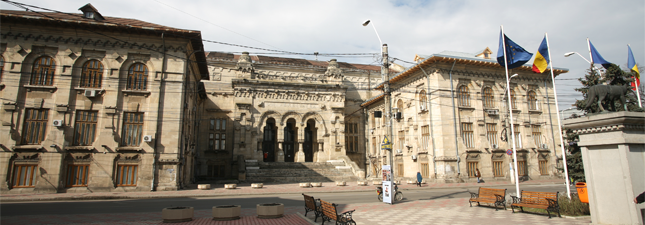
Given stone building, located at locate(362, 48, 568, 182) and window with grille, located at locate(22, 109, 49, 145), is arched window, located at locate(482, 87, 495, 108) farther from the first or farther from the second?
window with grille, located at locate(22, 109, 49, 145)

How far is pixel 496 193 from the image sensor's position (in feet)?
43.8

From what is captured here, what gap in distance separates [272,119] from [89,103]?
19498 mm

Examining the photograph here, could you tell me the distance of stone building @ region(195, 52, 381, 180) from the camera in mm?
36594

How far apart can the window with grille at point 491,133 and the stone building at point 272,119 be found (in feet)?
39.5

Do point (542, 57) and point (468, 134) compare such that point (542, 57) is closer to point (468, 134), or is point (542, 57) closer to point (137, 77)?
point (468, 134)

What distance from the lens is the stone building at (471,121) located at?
28.5 metres

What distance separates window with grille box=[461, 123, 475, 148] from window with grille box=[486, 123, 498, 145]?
5.51ft

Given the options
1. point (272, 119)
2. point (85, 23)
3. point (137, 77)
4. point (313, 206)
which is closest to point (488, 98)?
point (272, 119)

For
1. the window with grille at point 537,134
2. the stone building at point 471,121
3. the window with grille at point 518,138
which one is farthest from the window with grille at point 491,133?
the window with grille at point 537,134

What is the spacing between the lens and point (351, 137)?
42.0m

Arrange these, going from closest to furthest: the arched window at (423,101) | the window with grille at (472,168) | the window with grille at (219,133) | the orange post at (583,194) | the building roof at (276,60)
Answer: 1. the orange post at (583,194)
2. the window with grille at (472,168)
3. the arched window at (423,101)
4. the window with grille at (219,133)
5. the building roof at (276,60)

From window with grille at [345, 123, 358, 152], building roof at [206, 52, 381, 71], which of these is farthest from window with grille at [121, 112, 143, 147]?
window with grille at [345, 123, 358, 152]

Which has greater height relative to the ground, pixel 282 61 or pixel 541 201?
pixel 282 61

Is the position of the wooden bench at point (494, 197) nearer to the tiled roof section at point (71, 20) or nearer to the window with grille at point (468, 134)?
the window with grille at point (468, 134)
